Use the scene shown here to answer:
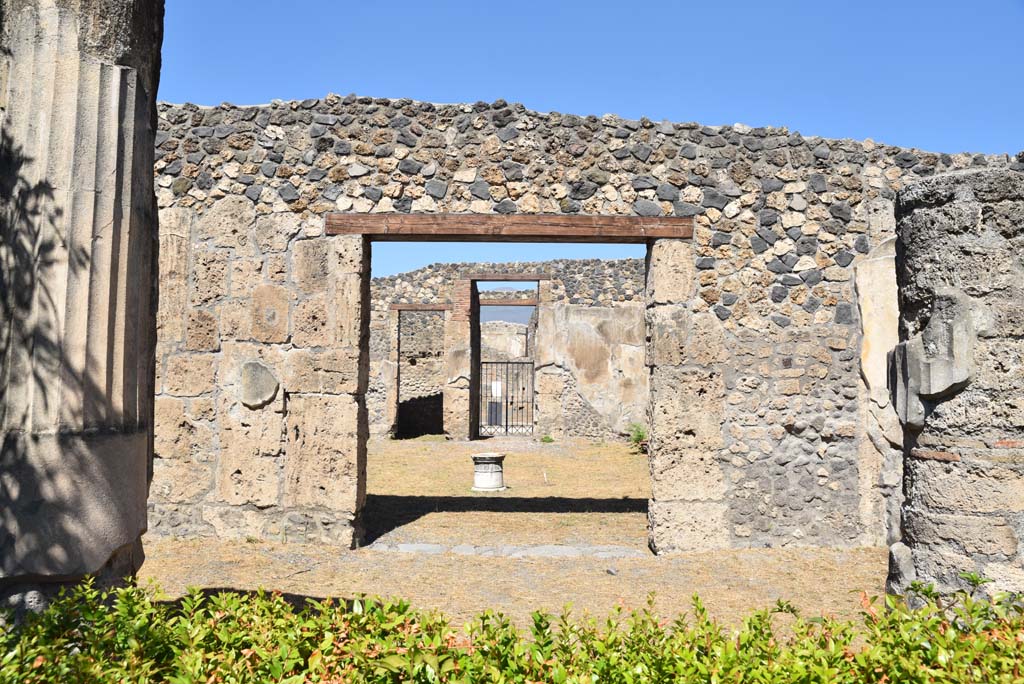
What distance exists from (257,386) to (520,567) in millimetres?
2486

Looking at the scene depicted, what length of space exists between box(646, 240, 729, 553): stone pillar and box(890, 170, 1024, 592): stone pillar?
2.70 meters

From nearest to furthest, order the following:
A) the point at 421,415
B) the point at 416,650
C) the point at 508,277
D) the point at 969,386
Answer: the point at 416,650 < the point at 969,386 < the point at 508,277 < the point at 421,415

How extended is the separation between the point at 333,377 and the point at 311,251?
103 cm

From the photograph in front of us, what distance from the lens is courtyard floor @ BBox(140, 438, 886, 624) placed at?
5.17 m

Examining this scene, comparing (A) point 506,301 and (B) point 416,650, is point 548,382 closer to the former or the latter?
(A) point 506,301

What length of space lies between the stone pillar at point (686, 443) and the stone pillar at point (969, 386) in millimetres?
2696

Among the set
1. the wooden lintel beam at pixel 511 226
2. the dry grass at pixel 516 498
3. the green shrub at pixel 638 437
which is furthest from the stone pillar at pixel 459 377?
the wooden lintel beam at pixel 511 226

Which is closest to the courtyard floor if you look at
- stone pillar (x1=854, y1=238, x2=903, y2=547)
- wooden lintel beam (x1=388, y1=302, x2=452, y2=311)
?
stone pillar (x1=854, y1=238, x2=903, y2=547)

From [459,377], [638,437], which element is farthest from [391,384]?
[638,437]

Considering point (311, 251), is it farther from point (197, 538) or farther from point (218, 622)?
point (218, 622)

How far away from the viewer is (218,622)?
262cm

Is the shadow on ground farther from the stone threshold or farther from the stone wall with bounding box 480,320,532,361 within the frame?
the stone wall with bounding box 480,320,532,361

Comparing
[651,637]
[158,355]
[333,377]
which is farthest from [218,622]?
[158,355]

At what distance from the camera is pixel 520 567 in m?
5.99
